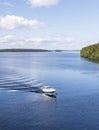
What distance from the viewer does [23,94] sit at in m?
90.7

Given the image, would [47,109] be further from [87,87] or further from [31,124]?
[87,87]

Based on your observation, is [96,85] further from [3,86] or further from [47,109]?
[47,109]

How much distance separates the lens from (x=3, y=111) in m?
70.7

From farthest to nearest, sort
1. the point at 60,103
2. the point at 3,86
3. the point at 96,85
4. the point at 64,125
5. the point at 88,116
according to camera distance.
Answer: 1. the point at 96,85
2. the point at 3,86
3. the point at 60,103
4. the point at 88,116
5. the point at 64,125

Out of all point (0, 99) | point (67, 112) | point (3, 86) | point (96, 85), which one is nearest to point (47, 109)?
point (67, 112)

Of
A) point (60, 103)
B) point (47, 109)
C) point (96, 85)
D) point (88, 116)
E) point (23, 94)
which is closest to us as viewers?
point (88, 116)

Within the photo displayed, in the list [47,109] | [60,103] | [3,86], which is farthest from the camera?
[3,86]

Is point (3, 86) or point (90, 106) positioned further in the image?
point (3, 86)

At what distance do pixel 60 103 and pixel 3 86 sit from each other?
3020cm

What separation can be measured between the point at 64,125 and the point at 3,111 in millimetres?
16645

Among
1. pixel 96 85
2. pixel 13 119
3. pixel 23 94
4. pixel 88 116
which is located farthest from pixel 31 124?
pixel 96 85

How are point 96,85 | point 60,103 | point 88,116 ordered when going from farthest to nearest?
1. point 96,85
2. point 60,103
3. point 88,116

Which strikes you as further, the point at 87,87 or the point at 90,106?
the point at 87,87

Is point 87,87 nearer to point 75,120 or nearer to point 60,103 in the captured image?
point 60,103
